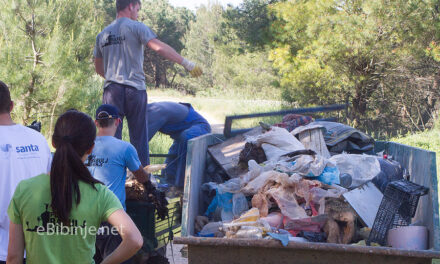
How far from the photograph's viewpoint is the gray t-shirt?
492cm

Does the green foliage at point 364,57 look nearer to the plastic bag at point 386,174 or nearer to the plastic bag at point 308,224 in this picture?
the plastic bag at point 386,174

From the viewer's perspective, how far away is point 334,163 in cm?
412

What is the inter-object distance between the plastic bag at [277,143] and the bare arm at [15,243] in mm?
2715

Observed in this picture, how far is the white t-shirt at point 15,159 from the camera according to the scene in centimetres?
269

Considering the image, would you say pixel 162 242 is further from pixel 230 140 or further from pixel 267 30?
pixel 267 30

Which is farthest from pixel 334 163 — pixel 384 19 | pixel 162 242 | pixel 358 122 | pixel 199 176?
pixel 358 122

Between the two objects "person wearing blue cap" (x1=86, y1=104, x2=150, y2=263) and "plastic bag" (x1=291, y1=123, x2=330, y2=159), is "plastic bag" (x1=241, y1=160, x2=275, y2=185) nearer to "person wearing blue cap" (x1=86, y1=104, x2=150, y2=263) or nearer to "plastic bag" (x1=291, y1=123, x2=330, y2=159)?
"plastic bag" (x1=291, y1=123, x2=330, y2=159)

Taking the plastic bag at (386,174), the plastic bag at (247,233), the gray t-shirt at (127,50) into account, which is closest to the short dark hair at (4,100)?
the plastic bag at (247,233)

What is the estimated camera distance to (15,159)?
8.96ft

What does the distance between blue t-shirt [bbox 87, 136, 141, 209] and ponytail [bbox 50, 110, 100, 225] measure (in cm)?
140

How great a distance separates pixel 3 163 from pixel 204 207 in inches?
79.0

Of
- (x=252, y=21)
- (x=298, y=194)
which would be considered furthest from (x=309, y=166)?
(x=252, y=21)

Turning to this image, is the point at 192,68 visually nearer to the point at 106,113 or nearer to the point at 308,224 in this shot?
the point at 106,113

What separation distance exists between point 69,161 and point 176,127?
11.7ft
